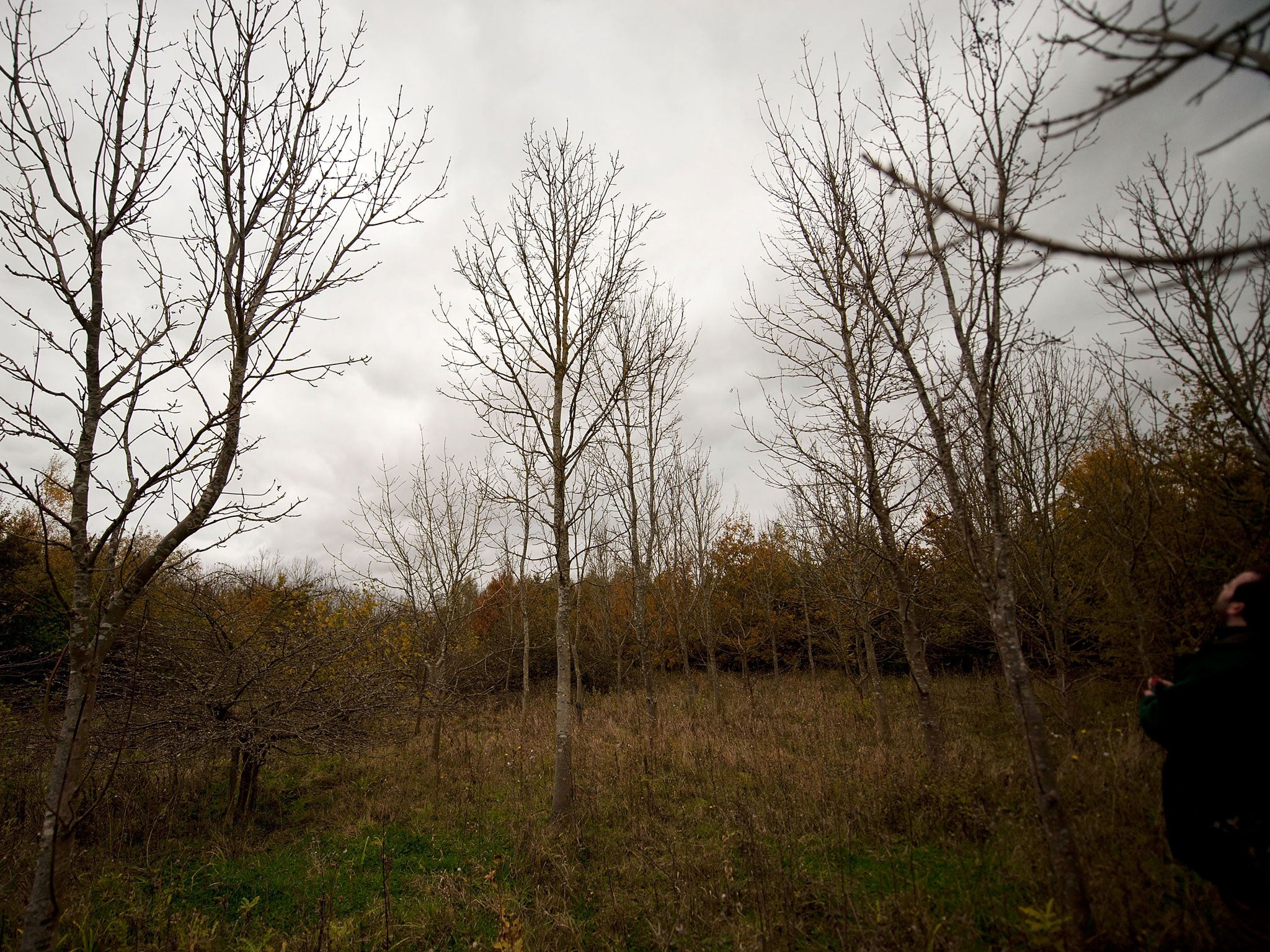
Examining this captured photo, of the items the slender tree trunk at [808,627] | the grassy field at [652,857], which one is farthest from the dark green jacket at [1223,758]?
the slender tree trunk at [808,627]

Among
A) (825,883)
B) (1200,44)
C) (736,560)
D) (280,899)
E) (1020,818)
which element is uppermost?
(736,560)

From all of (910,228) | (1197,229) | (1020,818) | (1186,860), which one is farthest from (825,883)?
(1197,229)

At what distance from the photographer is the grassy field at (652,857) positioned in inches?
139

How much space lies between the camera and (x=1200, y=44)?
4.10ft

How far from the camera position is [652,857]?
503cm

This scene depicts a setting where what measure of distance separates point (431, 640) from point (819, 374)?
9.64 m

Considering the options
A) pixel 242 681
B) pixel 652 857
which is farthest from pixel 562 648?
pixel 242 681

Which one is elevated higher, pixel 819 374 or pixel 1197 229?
pixel 1197 229

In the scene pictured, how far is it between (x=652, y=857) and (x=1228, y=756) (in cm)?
450

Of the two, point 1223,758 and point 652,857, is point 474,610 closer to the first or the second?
point 652,857

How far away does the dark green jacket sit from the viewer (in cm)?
244

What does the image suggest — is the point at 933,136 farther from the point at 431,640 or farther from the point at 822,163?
the point at 431,640

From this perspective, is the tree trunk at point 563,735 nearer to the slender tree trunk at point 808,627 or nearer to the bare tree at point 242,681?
the bare tree at point 242,681

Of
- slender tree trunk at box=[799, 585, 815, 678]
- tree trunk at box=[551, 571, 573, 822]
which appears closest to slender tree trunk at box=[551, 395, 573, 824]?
tree trunk at box=[551, 571, 573, 822]
